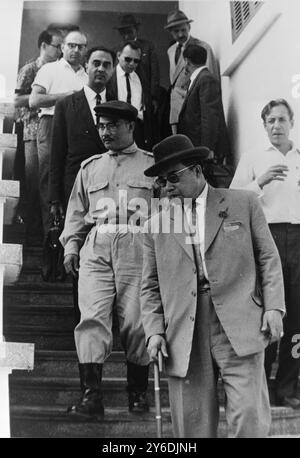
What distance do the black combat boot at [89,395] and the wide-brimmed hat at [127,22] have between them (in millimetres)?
2286

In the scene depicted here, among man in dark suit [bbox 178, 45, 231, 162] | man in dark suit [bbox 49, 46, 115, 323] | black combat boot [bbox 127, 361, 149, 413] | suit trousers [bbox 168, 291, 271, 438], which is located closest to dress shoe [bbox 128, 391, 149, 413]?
black combat boot [bbox 127, 361, 149, 413]

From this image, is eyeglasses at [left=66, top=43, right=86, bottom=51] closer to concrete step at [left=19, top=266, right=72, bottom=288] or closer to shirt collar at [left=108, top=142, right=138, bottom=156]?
shirt collar at [left=108, top=142, right=138, bottom=156]

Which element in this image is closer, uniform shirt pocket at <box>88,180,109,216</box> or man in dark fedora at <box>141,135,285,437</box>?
man in dark fedora at <box>141,135,285,437</box>

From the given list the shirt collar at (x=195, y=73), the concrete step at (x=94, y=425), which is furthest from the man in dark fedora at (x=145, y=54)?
the concrete step at (x=94, y=425)

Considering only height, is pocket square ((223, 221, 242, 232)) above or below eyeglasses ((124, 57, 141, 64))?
below

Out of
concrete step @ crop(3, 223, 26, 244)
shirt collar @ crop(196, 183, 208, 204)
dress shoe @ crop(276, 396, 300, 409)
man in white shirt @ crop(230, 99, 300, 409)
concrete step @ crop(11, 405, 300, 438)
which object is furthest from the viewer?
concrete step @ crop(3, 223, 26, 244)

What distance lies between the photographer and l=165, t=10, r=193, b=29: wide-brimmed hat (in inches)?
228

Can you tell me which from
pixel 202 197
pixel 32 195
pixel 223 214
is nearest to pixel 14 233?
pixel 32 195

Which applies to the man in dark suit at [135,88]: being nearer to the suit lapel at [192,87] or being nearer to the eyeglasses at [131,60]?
the eyeglasses at [131,60]

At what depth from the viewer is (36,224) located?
18.3 feet

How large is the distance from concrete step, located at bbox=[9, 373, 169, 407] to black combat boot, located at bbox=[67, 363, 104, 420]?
3.6 inches

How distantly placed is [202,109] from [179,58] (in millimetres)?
392

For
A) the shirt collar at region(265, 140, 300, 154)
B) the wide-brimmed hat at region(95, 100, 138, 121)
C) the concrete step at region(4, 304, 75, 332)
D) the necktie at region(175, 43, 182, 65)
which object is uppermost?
the necktie at region(175, 43, 182, 65)

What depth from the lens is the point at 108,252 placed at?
4918mm
